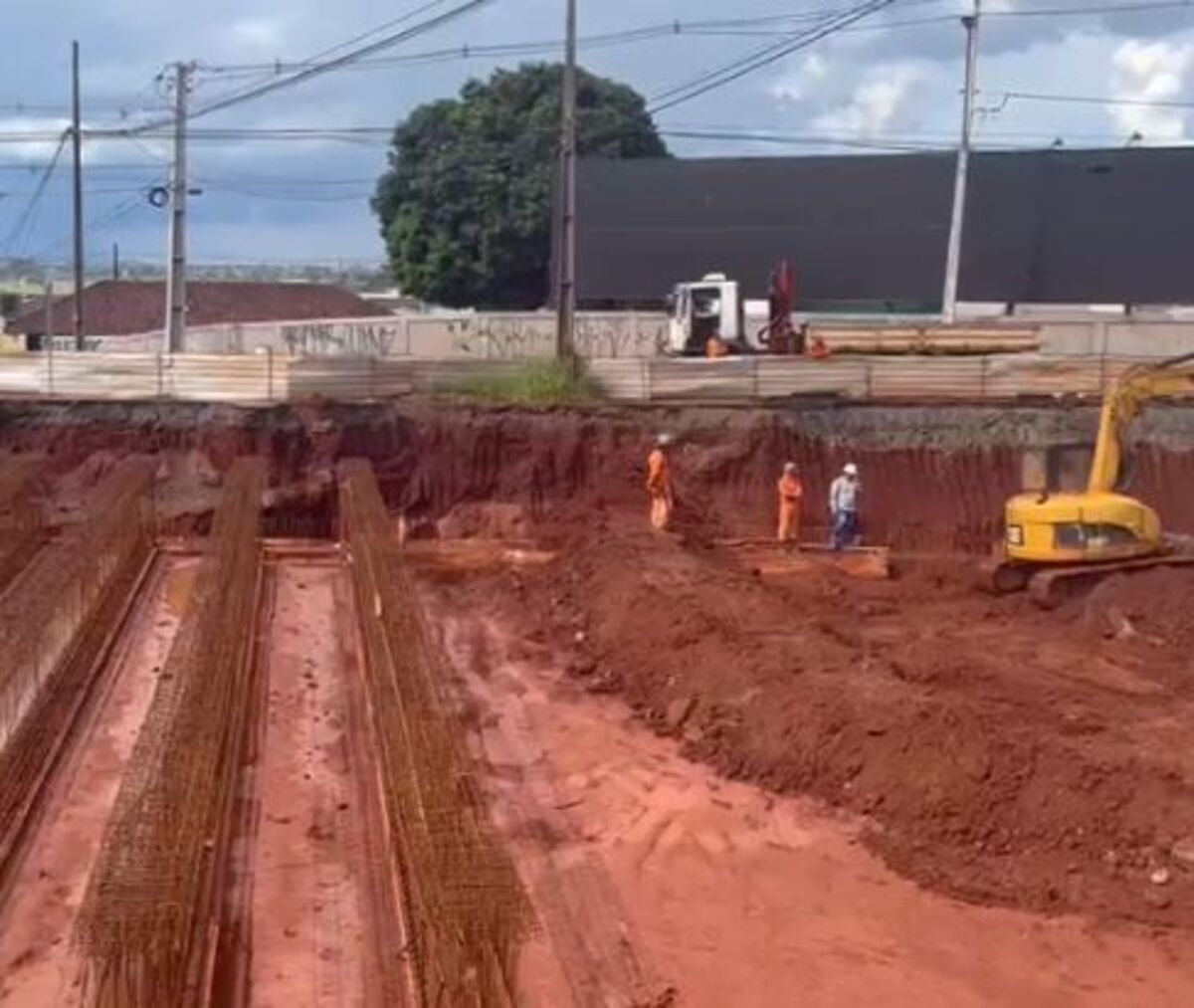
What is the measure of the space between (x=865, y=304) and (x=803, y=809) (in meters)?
38.7

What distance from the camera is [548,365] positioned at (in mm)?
31844

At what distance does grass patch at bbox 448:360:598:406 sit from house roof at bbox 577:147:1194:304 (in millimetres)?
21011

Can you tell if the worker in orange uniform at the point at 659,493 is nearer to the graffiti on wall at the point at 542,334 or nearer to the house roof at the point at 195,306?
the graffiti on wall at the point at 542,334

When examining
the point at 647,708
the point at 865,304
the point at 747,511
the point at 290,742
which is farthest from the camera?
the point at 865,304

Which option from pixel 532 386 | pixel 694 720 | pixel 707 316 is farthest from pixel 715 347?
pixel 694 720

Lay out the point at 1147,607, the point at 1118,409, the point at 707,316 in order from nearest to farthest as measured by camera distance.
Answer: the point at 1147,607, the point at 1118,409, the point at 707,316

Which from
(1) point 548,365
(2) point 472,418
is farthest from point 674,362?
(2) point 472,418

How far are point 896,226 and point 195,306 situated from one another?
2980 centimetres

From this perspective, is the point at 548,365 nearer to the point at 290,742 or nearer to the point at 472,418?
the point at 472,418

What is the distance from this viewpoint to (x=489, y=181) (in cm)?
6122

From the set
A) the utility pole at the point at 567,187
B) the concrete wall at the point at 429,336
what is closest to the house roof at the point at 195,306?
the concrete wall at the point at 429,336

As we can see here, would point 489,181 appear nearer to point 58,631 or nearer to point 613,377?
point 613,377

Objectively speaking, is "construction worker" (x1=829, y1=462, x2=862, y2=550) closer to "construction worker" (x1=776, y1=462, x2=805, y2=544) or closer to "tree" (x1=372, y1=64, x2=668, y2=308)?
"construction worker" (x1=776, y1=462, x2=805, y2=544)

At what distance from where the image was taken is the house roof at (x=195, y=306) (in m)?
67.9
